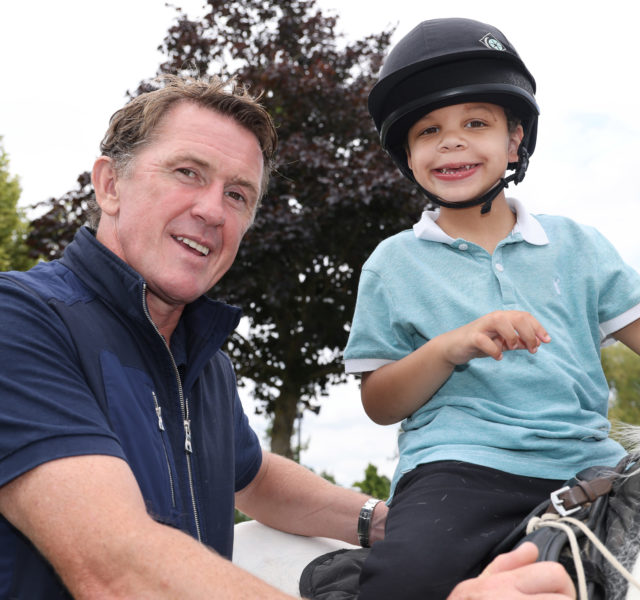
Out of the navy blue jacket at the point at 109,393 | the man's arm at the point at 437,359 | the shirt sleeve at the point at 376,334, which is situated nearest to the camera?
the navy blue jacket at the point at 109,393

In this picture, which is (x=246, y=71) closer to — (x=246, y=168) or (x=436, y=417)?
(x=246, y=168)

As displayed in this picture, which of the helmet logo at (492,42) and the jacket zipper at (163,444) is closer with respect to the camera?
the jacket zipper at (163,444)

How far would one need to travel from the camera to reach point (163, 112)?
278 cm

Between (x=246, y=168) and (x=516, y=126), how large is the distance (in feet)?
A: 3.65

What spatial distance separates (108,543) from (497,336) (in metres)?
1.20

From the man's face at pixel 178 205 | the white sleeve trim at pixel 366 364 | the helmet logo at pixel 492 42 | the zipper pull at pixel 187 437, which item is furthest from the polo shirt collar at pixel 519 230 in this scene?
the zipper pull at pixel 187 437

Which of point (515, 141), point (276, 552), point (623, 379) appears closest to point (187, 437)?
point (276, 552)

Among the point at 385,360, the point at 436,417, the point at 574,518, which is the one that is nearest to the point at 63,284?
the point at 385,360

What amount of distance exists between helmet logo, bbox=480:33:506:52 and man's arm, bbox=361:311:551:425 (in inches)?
49.6

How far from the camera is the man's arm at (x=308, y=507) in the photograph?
2.92 meters

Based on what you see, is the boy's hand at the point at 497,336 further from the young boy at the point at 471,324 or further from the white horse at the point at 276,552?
the white horse at the point at 276,552

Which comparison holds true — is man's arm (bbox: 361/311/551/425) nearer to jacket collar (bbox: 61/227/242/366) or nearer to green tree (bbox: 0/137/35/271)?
jacket collar (bbox: 61/227/242/366)

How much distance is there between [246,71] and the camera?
11992 mm

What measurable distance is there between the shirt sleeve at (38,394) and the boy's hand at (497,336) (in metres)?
1.03
